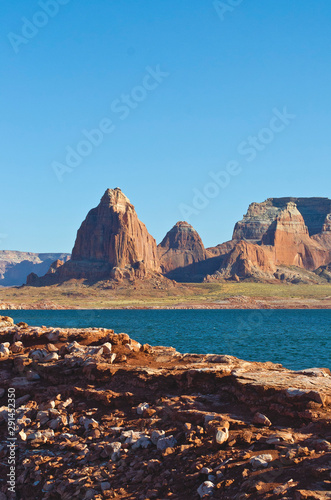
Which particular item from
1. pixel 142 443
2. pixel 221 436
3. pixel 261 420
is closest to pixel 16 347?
pixel 142 443

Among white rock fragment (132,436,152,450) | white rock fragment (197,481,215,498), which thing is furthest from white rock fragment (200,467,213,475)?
white rock fragment (132,436,152,450)

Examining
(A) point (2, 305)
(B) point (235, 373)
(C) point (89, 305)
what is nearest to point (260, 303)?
(C) point (89, 305)

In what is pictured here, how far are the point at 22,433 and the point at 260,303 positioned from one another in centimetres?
16892

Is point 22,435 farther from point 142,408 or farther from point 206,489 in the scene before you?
point 206,489

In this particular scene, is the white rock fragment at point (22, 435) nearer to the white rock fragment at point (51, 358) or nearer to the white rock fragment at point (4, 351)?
the white rock fragment at point (51, 358)

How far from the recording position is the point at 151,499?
30.9 feet

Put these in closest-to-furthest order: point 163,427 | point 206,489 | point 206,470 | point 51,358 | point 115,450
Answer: point 206,489, point 206,470, point 115,450, point 163,427, point 51,358

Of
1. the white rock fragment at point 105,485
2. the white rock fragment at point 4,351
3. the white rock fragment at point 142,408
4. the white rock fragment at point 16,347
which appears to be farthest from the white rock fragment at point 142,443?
the white rock fragment at point 16,347

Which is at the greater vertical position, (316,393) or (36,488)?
(316,393)

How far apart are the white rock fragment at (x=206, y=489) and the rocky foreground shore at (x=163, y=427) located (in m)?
0.02

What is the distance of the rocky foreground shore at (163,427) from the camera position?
9312mm

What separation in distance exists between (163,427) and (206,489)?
8.95 feet

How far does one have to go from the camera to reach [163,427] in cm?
1168

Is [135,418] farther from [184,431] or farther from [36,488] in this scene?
[36,488]
